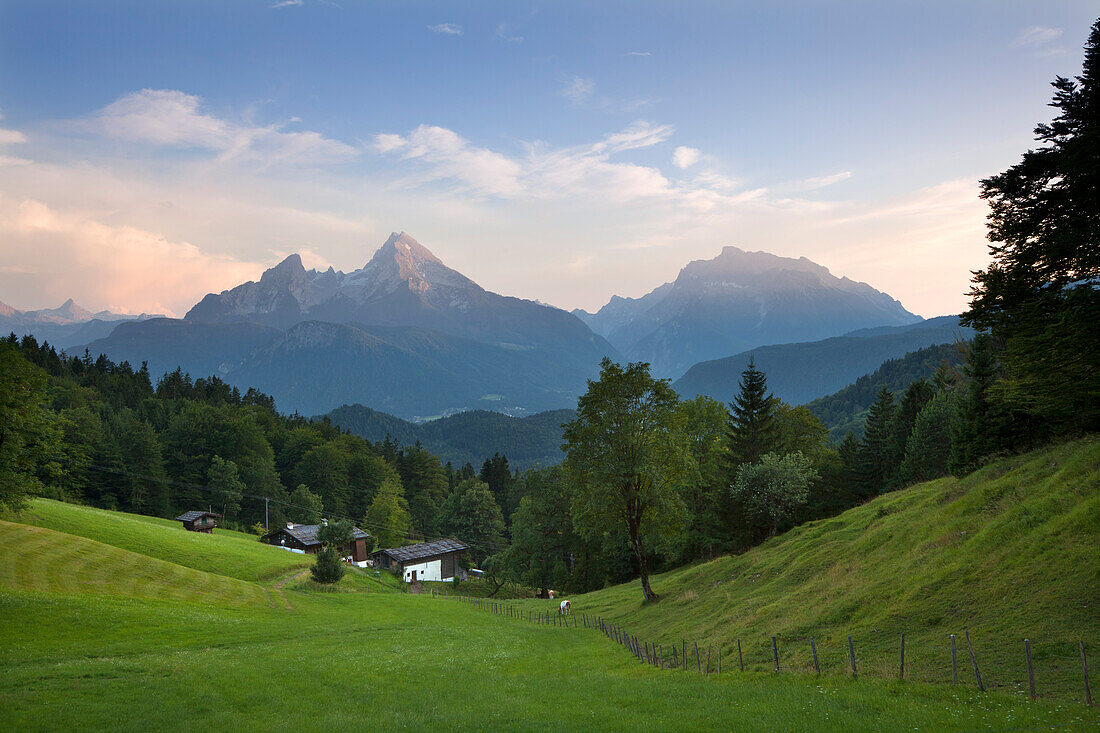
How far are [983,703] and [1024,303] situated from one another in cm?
1253

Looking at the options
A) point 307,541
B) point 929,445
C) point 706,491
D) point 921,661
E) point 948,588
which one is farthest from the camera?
point 307,541

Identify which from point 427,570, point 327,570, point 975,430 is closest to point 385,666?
point 975,430

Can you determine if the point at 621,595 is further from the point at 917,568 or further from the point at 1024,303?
the point at 1024,303

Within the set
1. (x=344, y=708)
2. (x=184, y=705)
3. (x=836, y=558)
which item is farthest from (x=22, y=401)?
(x=836, y=558)

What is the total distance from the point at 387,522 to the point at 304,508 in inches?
650

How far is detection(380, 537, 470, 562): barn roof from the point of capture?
311ft

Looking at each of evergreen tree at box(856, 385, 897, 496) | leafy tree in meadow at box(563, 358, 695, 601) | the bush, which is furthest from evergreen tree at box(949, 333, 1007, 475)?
the bush

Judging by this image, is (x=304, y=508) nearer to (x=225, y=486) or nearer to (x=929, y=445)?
(x=225, y=486)

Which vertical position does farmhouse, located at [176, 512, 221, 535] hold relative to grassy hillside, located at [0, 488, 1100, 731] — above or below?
below

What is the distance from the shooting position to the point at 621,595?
5397 centimetres

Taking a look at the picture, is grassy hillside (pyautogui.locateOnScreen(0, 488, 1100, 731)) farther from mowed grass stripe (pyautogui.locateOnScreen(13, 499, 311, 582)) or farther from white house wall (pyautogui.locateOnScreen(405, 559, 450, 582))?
white house wall (pyautogui.locateOnScreen(405, 559, 450, 582))

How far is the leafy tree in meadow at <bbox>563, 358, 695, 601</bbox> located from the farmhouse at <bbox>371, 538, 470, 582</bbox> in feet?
198

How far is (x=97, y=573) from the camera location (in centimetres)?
4206

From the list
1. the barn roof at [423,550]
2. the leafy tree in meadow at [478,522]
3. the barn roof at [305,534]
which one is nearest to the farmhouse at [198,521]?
the barn roof at [305,534]
